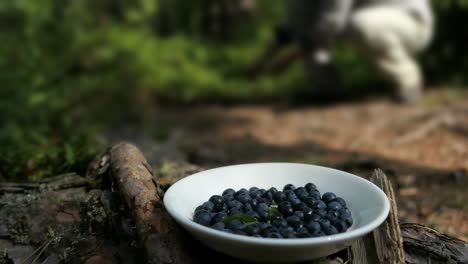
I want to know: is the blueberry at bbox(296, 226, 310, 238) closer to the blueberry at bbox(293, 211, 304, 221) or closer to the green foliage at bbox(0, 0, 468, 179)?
the blueberry at bbox(293, 211, 304, 221)

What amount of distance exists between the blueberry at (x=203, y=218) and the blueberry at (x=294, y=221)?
21 centimetres

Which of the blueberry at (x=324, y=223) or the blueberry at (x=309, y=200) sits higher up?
the blueberry at (x=324, y=223)

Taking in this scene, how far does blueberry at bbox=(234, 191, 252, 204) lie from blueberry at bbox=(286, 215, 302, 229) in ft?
0.51

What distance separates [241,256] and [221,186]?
385mm

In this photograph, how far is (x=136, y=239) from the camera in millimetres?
1576

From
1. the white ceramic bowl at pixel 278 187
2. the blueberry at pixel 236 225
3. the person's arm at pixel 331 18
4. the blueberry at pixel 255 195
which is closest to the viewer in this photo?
the white ceramic bowl at pixel 278 187

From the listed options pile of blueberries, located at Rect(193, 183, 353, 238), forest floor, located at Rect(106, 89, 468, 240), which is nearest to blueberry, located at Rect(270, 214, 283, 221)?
pile of blueberries, located at Rect(193, 183, 353, 238)

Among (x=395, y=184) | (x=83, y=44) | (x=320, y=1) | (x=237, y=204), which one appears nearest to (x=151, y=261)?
(x=237, y=204)

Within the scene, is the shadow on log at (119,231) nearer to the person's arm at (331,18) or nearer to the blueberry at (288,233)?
the blueberry at (288,233)

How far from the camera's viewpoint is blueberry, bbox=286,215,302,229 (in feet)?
4.66

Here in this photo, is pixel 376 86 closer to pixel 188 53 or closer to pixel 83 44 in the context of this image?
pixel 188 53

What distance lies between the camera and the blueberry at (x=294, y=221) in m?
1.42

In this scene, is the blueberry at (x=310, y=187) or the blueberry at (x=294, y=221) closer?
the blueberry at (x=294, y=221)

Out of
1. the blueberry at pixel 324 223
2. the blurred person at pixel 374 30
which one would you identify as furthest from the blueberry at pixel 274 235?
the blurred person at pixel 374 30
